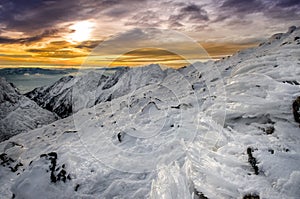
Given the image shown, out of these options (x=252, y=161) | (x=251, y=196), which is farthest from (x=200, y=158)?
(x=251, y=196)

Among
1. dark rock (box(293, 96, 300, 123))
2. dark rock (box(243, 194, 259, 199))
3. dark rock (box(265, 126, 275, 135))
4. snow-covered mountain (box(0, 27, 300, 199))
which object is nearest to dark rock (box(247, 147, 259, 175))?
snow-covered mountain (box(0, 27, 300, 199))

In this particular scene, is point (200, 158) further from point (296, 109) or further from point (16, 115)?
point (16, 115)

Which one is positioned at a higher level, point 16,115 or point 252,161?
point 252,161

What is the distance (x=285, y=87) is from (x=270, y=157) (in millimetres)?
4467

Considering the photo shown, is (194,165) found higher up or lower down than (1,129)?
higher up

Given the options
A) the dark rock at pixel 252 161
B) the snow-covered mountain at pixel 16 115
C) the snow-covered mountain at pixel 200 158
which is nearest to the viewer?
→ the snow-covered mountain at pixel 200 158

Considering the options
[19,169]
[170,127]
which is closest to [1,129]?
[19,169]

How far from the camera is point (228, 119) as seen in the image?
9.88 m

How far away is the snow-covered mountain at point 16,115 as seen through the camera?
130m

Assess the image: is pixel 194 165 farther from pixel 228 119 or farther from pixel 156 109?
pixel 156 109

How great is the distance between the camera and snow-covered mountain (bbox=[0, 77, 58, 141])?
13039cm

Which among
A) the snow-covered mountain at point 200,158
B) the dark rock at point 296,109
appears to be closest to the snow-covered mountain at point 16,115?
the snow-covered mountain at point 200,158

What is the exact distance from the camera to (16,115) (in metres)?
152

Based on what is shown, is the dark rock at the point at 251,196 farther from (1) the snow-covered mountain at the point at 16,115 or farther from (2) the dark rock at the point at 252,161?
(1) the snow-covered mountain at the point at 16,115
